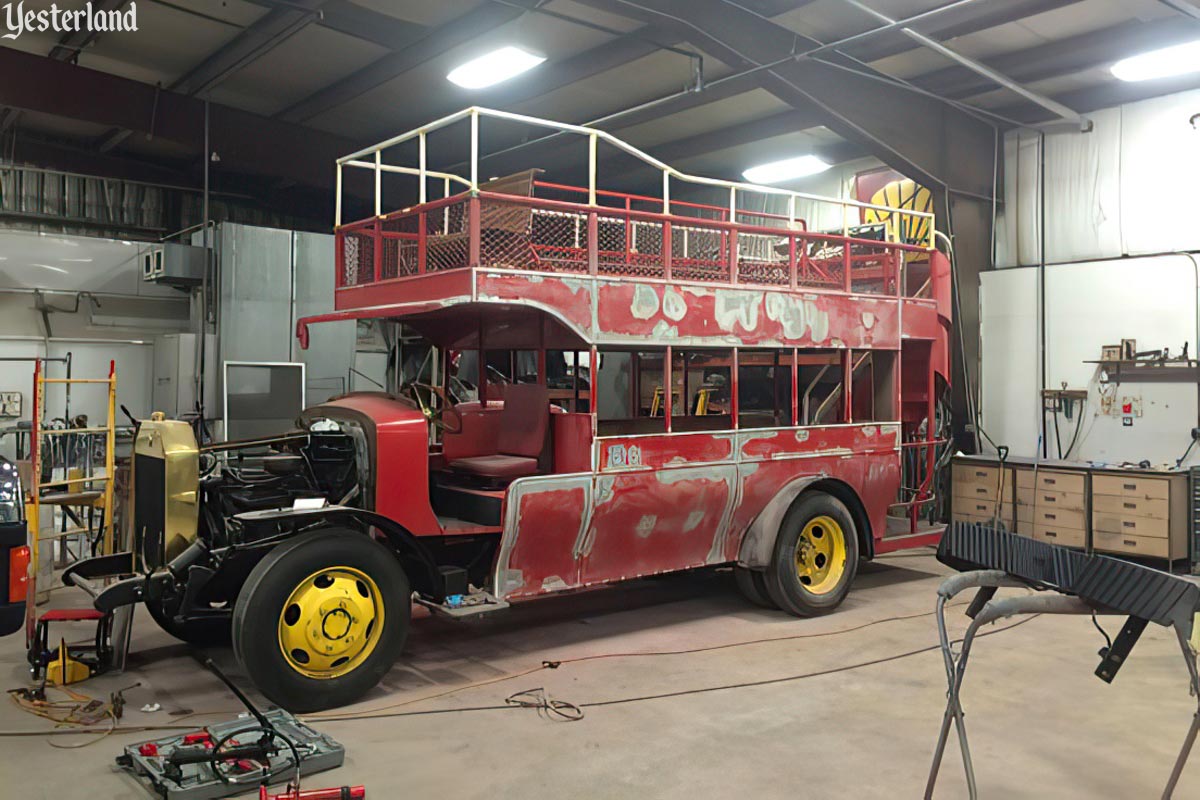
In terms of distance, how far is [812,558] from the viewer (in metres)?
7.93

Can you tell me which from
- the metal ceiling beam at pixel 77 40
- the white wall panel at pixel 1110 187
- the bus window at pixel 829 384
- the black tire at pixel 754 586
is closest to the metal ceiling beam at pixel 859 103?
the white wall panel at pixel 1110 187

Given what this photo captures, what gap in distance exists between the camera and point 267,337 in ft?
40.9

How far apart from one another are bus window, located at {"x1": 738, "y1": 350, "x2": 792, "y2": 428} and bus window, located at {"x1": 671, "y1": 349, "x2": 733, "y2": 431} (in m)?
0.24

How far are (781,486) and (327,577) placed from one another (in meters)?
3.82

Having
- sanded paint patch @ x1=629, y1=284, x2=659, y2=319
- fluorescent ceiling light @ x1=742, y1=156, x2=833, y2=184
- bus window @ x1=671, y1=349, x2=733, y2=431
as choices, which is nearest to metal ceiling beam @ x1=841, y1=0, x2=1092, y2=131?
fluorescent ceiling light @ x1=742, y1=156, x2=833, y2=184

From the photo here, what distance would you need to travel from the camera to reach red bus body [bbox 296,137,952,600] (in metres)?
6.19

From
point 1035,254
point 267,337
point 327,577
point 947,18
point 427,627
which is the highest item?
point 947,18

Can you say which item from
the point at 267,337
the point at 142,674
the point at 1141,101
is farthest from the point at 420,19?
the point at 1141,101

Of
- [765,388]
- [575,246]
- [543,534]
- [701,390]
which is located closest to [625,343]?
[575,246]

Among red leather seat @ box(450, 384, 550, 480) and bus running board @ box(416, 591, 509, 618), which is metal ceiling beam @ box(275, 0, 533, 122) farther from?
bus running board @ box(416, 591, 509, 618)

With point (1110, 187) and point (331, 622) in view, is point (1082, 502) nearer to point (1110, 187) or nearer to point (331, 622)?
point (1110, 187)

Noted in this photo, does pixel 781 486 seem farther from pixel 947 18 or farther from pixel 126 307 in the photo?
pixel 126 307

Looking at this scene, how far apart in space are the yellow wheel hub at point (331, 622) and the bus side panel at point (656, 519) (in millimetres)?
1698

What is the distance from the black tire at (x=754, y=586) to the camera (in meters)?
7.63
